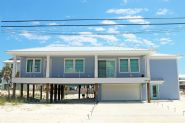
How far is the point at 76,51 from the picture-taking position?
97.8 feet

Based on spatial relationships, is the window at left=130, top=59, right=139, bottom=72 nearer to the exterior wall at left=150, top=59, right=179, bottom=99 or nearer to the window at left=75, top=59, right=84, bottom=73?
the window at left=75, top=59, right=84, bottom=73

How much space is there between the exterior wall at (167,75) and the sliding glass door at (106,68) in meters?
7.06

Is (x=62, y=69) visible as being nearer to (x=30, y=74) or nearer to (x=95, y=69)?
(x=30, y=74)

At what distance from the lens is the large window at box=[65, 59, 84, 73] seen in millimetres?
31641

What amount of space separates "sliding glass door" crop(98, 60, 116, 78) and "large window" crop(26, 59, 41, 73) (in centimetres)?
639

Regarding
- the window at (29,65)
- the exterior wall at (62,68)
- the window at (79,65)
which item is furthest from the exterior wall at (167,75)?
the window at (29,65)

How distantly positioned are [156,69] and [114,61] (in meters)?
7.42

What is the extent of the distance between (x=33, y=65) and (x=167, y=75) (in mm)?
15885

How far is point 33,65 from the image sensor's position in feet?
106

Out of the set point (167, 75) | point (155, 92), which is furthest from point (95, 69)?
point (167, 75)

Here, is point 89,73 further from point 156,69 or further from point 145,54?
point 156,69

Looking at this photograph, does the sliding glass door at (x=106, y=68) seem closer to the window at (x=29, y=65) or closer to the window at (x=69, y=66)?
the window at (x=69, y=66)

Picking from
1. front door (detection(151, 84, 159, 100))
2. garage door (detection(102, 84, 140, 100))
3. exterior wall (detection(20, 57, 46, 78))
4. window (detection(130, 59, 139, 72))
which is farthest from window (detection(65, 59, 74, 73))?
front door (detection(151, 84, 159, 100))

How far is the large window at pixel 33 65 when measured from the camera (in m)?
32.2
